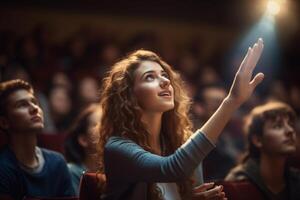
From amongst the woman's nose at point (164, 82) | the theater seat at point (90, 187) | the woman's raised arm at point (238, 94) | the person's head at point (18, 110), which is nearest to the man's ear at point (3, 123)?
the person's head at point (18, 110)

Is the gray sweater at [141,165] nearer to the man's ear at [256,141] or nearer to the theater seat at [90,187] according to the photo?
the theater seat at [90,187]

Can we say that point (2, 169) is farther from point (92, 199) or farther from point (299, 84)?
point (299, 84)

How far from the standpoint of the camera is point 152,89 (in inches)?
42.6

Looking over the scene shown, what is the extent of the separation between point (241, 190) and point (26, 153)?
21.0 inches

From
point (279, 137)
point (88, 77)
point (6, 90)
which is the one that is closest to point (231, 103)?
point (279, 137)

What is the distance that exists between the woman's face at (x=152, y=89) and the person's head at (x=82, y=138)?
0.42 metres

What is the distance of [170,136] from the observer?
1.17 meters

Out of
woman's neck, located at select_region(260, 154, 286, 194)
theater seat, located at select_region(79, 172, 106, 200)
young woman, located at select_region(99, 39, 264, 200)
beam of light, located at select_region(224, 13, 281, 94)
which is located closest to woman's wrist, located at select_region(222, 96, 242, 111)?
young woman, located at select_region(99, 39, 264, 200)

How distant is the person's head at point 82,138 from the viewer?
5.02 ft

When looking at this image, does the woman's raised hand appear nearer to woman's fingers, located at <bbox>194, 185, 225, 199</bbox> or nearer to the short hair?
woman's fingers, located at <bbox>194, 185, 225, 199</bbox>

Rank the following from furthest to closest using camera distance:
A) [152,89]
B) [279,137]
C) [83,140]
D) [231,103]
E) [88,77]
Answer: [88,77] → [83,140] → [279,137] → [152,89] → [231,103]

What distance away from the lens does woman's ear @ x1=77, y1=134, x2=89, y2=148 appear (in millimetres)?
1538

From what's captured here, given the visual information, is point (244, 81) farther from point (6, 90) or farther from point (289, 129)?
point (6, 90)

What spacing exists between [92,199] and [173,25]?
2.71 m
